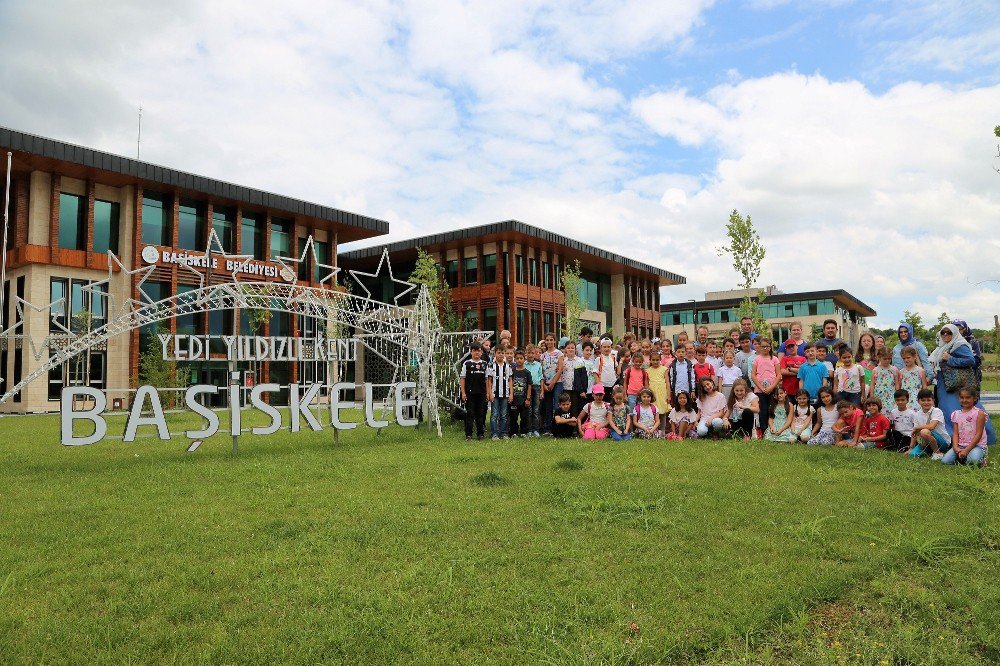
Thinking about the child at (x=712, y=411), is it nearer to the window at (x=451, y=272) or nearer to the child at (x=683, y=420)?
the child at (x=683, y=420)

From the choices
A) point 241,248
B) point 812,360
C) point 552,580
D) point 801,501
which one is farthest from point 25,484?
point 241,248

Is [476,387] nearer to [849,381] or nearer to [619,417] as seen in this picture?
[619,417]

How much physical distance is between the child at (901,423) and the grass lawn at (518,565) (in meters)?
1.05

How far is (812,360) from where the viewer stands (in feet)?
34.1

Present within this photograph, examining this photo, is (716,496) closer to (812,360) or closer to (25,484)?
(812,360)

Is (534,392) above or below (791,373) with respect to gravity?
below

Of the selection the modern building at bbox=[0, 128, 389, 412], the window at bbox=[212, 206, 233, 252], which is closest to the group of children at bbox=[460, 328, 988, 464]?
the modern building at bbox=[0, 128, 389, 412]

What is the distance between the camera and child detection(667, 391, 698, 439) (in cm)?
1100

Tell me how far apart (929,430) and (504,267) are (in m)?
34.2

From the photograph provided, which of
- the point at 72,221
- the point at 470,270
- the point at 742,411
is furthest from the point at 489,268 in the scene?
the point at 742,411

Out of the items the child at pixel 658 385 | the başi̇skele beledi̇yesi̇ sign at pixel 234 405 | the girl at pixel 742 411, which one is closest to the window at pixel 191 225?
the başi̇skele beledi̇yesi̇ sign at pixel 234 405

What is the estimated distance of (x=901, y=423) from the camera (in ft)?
29.8

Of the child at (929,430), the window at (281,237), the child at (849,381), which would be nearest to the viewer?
the child at (929,430)

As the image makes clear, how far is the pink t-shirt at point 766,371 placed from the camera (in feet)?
35.1
